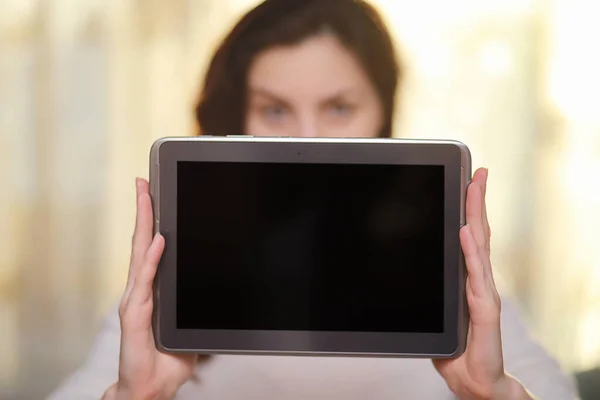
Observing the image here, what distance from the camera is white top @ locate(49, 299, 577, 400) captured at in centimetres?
82

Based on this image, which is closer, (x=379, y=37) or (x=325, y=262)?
(x=325, y=262)

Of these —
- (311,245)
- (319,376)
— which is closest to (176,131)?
(311,245)

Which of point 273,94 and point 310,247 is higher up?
point 273,94

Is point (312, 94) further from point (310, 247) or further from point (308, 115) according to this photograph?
point (310, 247)

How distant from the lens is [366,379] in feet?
2.68

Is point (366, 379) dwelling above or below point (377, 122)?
below

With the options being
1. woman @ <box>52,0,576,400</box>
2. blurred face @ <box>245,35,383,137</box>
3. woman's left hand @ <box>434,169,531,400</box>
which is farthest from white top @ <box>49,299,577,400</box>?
blurred face @ <box>245,35,383,137</box>

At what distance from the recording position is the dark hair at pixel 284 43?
0.80m

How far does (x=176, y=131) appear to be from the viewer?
0.81 meters

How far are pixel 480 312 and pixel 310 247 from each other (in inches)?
7.9

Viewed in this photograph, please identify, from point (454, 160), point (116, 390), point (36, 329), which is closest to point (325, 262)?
point (454, 160)

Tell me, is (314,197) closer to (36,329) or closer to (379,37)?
(379,37)

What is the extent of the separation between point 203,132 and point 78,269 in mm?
250

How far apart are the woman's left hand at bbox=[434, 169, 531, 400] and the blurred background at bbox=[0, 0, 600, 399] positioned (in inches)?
5.5
